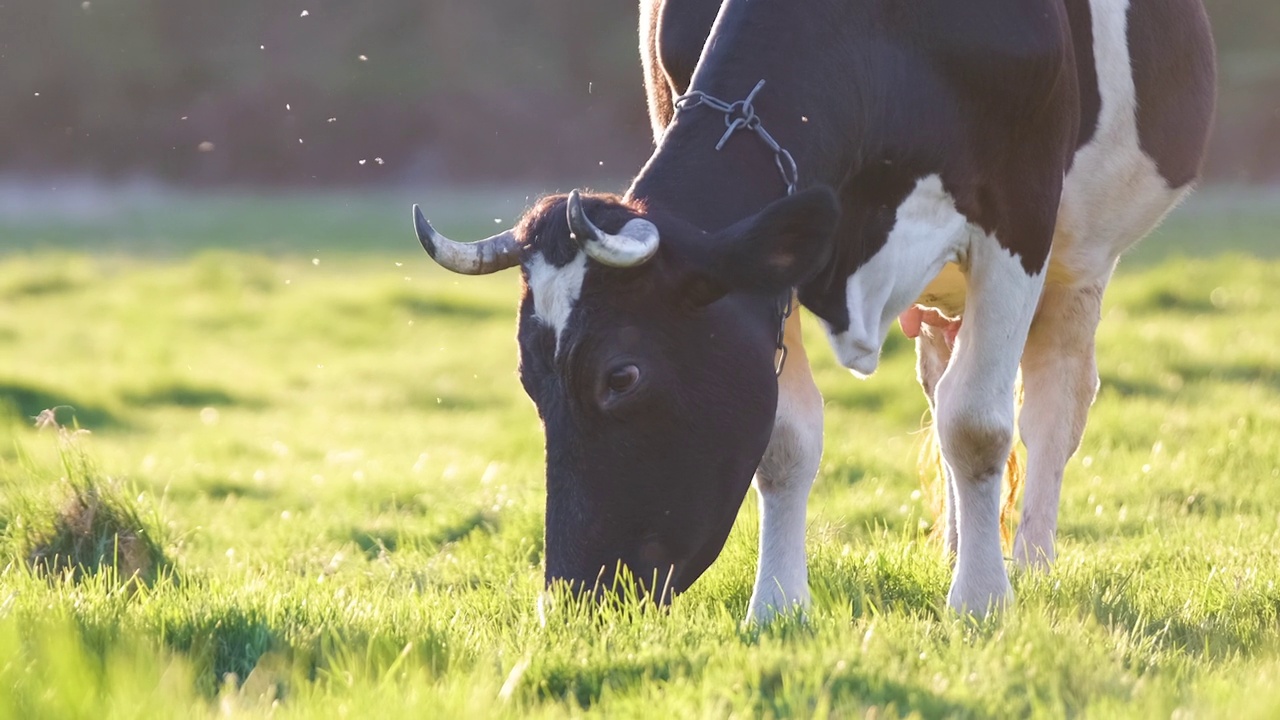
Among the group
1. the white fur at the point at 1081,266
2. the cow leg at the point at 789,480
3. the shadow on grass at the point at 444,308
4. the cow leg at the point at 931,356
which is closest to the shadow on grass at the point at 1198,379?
the cow leg at the point at 931,356

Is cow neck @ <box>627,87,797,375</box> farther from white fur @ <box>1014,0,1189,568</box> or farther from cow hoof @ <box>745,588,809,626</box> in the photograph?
white fur @ <box>1014,0,1189,568</box>

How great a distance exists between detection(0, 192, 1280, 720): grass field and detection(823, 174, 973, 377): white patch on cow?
632 mm

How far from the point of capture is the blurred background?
36.8 metres

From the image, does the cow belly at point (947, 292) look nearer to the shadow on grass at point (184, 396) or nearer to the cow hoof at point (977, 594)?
the cow hoof at point (977, 594)

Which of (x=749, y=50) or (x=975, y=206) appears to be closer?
(x=749, y=50)

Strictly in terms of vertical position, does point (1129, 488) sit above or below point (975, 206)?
below

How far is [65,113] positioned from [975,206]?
39.8 m

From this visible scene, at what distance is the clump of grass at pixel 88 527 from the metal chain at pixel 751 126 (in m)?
2.28

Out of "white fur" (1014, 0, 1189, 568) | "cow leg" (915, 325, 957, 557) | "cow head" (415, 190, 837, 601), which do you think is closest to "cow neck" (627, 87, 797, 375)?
"cow head" (415, 190, 837, 601)

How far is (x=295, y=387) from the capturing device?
12.1 meters

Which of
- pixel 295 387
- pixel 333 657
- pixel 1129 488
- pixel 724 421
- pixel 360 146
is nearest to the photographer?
pixel 333 657

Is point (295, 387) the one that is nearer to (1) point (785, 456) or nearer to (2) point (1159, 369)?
(2) point (1159, 369)

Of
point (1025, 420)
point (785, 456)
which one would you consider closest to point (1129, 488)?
point (1025, 420)

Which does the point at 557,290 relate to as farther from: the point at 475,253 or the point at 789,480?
the point at 789,480
